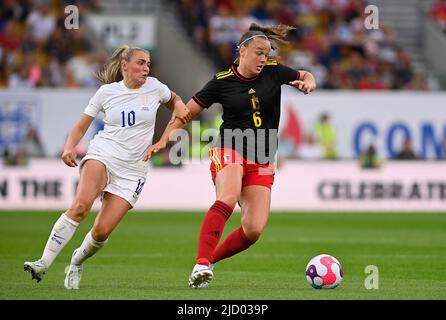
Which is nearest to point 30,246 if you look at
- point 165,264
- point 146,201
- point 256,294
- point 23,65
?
point 165,264

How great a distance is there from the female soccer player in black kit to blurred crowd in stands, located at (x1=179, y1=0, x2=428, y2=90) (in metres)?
17.5

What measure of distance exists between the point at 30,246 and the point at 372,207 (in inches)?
424

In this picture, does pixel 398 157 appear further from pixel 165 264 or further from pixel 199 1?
pixel 165 264

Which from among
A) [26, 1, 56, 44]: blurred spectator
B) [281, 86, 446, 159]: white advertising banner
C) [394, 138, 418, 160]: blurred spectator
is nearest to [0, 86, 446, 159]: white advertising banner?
[281, 86, 446, 159]: white advertising banner

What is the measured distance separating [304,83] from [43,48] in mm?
18320

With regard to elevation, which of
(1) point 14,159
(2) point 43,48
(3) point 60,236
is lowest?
(3) point 60,236

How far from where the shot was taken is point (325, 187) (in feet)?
81.6

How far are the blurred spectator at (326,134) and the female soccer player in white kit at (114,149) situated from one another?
55.4 ft

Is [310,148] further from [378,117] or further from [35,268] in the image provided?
[35,268]

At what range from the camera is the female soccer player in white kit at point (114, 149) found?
10438 mm

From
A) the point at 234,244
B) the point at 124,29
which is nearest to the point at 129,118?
the point at 234,244

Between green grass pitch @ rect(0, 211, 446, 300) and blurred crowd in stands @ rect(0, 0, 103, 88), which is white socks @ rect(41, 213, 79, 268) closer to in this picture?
green grass pitch @ rect(0, 211, 446, 300)

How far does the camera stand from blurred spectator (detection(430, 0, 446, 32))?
1222 inches

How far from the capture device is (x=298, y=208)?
2492cm
